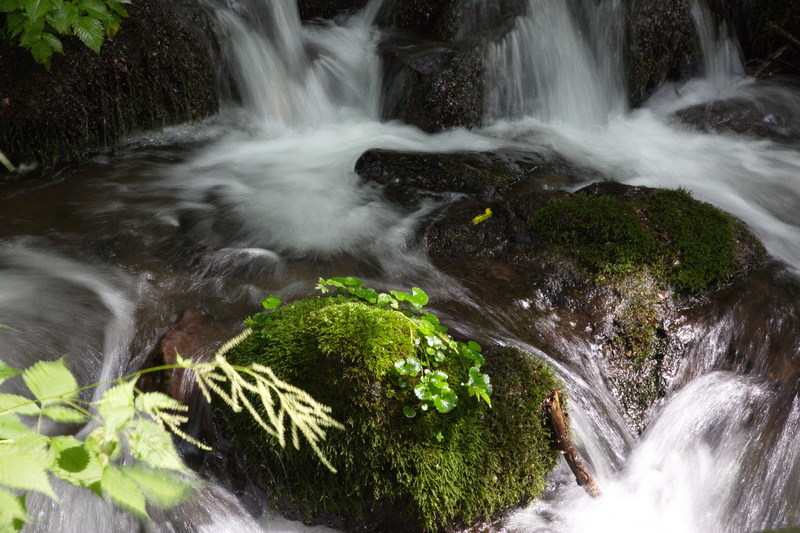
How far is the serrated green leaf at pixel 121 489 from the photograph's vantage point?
120cm

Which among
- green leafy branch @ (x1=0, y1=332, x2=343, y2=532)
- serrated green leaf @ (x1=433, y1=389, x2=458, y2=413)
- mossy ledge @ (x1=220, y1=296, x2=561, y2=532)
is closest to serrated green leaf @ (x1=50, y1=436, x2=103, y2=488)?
green leafy branch @ (x1=0, y1=332, x2=343, y2=532)

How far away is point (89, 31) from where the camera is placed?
5016 millimetres

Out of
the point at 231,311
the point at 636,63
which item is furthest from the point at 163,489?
the point at 636,63

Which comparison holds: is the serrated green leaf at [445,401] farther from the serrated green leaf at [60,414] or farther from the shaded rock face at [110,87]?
the shaded rock face at [110,87]

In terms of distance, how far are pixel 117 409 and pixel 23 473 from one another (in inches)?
9.0

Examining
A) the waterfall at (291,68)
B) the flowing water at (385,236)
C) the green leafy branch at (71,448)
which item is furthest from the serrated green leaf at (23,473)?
the waterfall at (291,68)

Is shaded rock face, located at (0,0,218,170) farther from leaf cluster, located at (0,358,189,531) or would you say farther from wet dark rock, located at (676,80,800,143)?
wet dark rock, located at (676,80,800,143)

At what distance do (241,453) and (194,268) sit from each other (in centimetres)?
176

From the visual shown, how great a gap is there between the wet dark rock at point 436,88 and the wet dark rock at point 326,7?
71.9 inches

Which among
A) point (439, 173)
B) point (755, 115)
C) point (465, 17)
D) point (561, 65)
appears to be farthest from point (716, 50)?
point (439, 173)

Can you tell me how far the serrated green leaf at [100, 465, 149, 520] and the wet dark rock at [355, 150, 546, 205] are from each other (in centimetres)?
397

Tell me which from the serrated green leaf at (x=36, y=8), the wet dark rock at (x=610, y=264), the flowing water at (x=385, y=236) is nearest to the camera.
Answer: the flowing water at (x=385, y=236)

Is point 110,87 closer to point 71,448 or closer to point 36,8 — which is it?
point 36,8

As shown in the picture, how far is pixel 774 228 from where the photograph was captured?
494 centimetres
